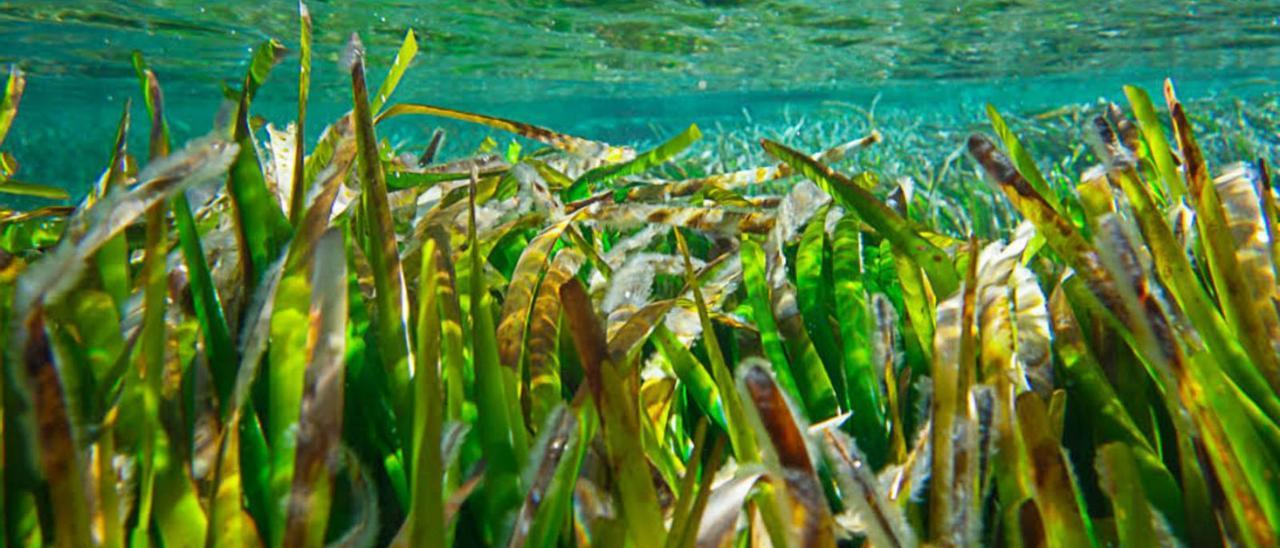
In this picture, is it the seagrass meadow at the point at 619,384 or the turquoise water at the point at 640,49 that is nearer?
the seagrass meadow at the point at 619,384

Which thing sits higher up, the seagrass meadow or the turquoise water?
the seagrass meadow

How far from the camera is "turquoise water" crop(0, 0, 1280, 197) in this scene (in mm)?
16641

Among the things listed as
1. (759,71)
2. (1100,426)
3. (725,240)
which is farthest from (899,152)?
(759,71)

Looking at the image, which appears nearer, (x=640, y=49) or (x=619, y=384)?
(x=619, y=384)

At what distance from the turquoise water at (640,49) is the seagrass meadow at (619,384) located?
920 cm

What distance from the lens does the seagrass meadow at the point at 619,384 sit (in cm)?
81

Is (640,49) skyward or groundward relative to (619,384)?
groundward

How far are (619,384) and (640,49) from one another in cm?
2231

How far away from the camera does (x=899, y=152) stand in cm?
957

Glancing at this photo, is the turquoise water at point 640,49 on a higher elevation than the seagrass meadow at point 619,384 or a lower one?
lower

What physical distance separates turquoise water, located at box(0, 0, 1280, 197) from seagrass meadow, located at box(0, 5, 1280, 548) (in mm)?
9201

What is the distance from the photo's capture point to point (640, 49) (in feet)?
72.5

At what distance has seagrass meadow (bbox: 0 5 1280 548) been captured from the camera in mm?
813

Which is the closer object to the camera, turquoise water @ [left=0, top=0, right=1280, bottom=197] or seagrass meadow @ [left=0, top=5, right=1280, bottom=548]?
seagrass meadow @ [left=0, top=5, right=1280, bottom=548]
